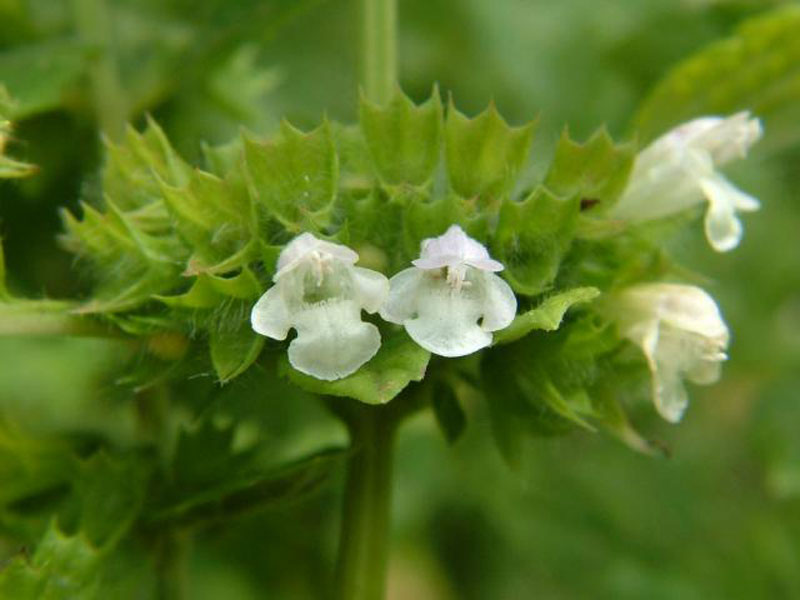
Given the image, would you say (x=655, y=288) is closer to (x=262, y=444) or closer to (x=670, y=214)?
(x=670, y=214)

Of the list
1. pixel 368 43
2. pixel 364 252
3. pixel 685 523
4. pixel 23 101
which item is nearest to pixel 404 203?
pixel 364 252

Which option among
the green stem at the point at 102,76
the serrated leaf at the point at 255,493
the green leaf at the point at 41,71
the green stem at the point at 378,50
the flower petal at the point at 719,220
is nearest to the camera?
the serrated leaf at the point at 255,493

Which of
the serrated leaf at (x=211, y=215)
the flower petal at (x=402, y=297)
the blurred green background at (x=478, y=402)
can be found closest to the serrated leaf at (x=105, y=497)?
the blurred green background at (x=478, y=402)

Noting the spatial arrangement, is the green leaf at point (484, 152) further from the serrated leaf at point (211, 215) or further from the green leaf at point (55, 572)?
the green leaf at point (55, 572)

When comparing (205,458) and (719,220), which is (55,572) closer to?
(205,458)

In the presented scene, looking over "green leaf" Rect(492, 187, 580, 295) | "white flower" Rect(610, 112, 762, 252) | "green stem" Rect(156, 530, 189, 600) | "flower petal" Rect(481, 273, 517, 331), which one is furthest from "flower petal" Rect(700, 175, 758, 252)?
"green stem" Rect(156, 530, 189, 600)

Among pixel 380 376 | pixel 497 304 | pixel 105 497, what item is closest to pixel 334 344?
pixel 380 376
